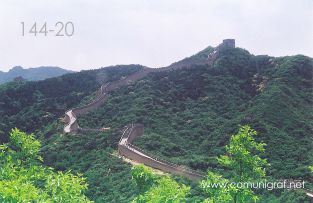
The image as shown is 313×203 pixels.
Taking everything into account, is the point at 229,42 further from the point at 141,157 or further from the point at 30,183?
the point at 30,183

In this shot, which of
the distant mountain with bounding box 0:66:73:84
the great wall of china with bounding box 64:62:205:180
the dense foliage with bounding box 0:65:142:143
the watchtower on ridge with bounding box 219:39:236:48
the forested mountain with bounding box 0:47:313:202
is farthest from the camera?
the distant mountain with bounding box 0:66:73:84

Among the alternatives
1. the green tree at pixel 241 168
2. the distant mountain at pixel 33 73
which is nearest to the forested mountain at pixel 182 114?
the green tree at pixel 241 168

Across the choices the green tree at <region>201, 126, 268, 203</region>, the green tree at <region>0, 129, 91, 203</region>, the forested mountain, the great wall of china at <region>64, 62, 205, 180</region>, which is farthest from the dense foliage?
the green tree at <region>201, 126, 268, 203</region>

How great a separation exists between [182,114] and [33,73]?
400 feet

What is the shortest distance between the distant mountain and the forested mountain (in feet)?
274

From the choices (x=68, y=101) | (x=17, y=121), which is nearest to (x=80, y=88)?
(x=68, y=101)

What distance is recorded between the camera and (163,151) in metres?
51.9

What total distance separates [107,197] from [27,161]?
32.4 feet

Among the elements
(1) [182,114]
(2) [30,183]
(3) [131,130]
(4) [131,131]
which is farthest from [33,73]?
(2) [30,183]

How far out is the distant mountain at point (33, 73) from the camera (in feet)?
555

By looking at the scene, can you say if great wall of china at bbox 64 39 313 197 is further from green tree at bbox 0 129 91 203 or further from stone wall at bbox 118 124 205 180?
green tree at bbox 0 129 91 203

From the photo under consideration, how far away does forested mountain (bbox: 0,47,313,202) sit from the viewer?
46.9 metres

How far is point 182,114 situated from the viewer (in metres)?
65.6

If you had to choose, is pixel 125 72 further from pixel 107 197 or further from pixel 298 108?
pixel 107 197
